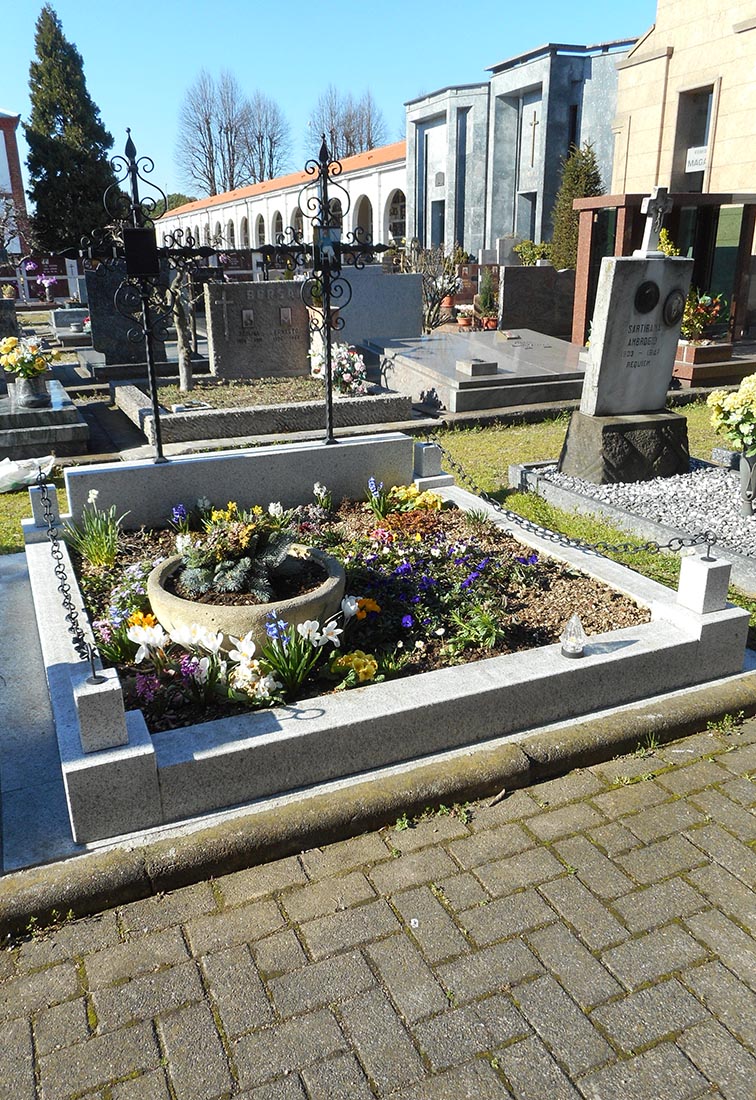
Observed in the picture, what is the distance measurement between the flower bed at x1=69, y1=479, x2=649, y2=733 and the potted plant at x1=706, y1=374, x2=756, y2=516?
229 cm

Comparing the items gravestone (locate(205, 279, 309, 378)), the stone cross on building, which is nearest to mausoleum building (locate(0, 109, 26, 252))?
gravestone (locate(205, 279, 309, 378))

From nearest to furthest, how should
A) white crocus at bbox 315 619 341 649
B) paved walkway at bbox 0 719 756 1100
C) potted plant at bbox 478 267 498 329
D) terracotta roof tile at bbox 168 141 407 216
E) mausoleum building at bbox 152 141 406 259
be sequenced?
paved walkway at bbox 0 719 756 1100, white crocus at bbox 315 619 341 649, potted plant at bbox 478 267 498 329, terracotta roof tile at bbox 168 141 407 216, mausoleum building at bbox 152 141 406 259

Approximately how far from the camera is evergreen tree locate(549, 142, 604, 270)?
19688 millimetres

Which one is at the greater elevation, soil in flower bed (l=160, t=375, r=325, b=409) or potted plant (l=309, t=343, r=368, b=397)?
potted plant (l=309, t=343, r=368, b=397)

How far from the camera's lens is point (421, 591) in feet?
16.5

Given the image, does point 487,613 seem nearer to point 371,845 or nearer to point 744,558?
point 371,845

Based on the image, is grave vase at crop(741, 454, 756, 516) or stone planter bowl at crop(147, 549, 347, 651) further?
grave vase at crop(741, 454, 756, 516)

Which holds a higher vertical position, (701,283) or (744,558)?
(701,283)

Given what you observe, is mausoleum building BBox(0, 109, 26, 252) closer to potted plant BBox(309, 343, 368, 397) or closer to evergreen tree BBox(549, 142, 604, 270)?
evergreen tree BBox(549, 142, 604, 270)

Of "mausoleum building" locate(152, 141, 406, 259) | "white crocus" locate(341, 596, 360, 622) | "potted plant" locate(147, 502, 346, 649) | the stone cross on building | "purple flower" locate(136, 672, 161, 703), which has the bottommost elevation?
"purple flower" locate(136, 672, 161, 703)

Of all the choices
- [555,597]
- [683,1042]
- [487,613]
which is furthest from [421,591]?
[683,1042]

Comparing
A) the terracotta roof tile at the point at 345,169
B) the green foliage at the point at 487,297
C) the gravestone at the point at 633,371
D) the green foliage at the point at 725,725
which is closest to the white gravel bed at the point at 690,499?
the gravestone at the point at 633,371

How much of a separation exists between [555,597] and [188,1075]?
3441 mm

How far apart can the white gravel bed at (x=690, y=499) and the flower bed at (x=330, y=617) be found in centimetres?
160
